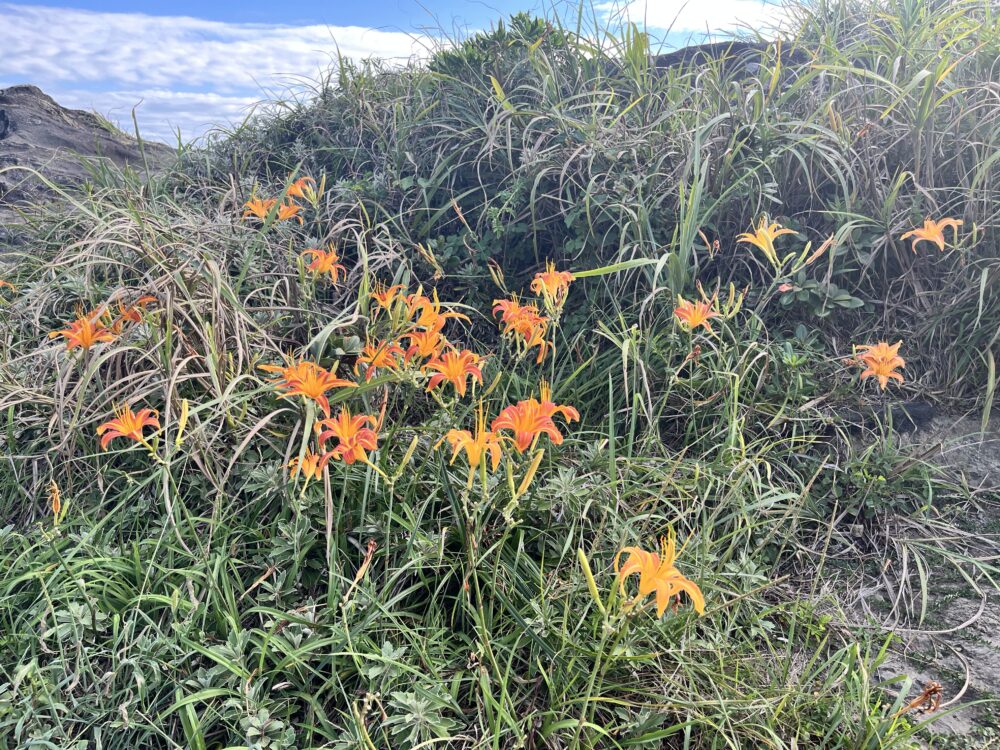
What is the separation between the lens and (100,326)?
6.94ft

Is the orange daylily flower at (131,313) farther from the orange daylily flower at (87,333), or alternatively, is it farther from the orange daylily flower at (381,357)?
the orange daylily flower at (381,357)

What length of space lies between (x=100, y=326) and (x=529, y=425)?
1.46 m

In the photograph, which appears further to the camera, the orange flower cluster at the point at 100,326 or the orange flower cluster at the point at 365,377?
the orange flower cluster at the point at 100,326

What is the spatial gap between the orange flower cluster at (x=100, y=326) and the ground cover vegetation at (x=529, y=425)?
0.7 inches

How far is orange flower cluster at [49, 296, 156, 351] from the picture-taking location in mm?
1867

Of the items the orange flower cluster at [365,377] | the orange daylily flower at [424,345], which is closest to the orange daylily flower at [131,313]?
the orange flower cluster at [365,377]

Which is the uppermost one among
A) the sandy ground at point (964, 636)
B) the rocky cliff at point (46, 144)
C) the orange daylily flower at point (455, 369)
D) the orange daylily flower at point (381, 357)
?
the orange daylily flower at point (455, 369)

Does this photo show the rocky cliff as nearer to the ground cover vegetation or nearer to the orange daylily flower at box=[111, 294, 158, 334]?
the ground cover vegetation

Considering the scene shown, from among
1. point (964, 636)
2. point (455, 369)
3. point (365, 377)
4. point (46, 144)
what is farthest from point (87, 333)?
point (46, 144)

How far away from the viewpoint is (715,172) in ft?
9.20

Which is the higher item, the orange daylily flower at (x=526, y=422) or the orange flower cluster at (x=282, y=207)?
the orange flower cluster at (x=282, y=207)

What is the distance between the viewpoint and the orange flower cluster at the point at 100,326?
6.13 ft

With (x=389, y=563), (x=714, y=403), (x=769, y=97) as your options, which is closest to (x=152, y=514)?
(x=389, y=563)

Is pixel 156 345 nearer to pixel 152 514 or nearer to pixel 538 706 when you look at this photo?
pixel 152 514
